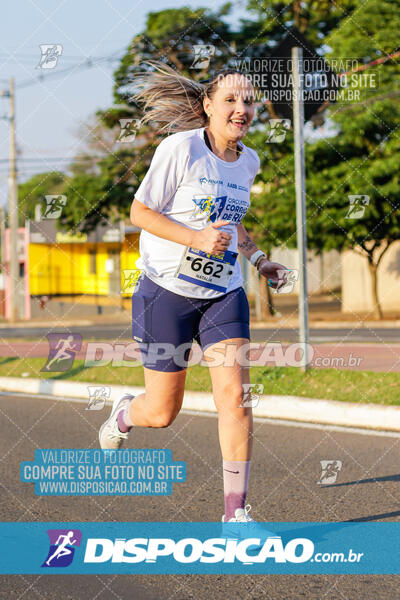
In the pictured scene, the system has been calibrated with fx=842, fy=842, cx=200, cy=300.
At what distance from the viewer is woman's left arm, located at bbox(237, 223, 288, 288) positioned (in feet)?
14.3

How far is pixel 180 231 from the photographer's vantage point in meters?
3.96

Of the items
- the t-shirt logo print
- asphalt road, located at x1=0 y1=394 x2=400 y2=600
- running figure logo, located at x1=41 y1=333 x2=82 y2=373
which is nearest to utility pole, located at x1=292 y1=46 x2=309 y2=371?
asphalt road, located at x1=0 y1=394 x2=400 y2=600

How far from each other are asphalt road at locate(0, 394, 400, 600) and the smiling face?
2.04 meters

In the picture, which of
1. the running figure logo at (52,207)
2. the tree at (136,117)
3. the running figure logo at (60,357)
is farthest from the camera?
the tree at (136,117)

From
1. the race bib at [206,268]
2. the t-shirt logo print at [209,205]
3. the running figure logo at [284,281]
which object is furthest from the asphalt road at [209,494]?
the t-shirt logo print at [209,205]

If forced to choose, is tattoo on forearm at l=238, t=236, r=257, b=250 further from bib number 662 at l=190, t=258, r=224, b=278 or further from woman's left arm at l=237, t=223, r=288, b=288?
bib number 662 at l=190, t=258, r=224, b=278

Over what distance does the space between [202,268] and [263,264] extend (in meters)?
0.50

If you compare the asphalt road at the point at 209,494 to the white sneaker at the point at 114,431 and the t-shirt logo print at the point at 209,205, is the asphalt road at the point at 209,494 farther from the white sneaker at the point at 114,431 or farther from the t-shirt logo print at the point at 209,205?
the t-shirt logo print at the point at 209,205

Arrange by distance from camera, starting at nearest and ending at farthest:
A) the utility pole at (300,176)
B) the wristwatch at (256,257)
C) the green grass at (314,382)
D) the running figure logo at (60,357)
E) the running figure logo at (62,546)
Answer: the running figure logo at (62,546)
the wristwatch at (256,257)
the green grass at (314,382)
the utility pole at (300,176)
the running figure logo at (60,357)

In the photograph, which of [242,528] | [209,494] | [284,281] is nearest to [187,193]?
[284,281]

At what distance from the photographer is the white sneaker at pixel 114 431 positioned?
15.5ft

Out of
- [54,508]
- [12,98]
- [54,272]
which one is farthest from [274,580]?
[54,272]

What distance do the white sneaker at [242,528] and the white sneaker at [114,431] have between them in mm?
1022

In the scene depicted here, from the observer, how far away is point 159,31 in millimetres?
23844
